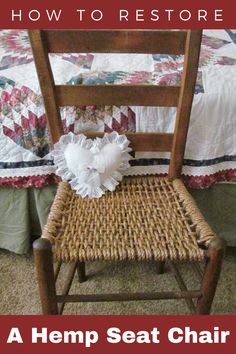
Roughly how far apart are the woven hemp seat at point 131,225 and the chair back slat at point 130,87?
106 millimetres

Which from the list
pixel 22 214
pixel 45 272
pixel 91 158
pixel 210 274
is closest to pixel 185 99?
pixel 91 158

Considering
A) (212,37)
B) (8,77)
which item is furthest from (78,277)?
(212,37)

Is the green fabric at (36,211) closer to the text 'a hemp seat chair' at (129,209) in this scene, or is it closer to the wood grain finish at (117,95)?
the text 'a hemp seat chair' at (129,209)

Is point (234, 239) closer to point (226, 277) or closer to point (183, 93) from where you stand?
point (226, 277)

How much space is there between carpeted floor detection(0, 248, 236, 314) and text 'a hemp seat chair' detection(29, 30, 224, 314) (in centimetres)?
28

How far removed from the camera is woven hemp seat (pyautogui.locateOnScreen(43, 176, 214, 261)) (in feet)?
2.30

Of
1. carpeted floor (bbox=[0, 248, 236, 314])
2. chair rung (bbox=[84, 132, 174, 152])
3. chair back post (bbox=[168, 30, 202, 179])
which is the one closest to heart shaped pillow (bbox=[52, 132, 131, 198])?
chair rung (bbox=[84, 132, 174, 152])

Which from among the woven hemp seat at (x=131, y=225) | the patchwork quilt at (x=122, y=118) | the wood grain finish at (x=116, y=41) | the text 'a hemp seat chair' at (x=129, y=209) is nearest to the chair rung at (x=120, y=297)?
the text 'a hemp seat chair' at (x=129, y=209)

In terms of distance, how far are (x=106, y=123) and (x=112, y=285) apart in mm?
559

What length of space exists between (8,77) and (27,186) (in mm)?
328

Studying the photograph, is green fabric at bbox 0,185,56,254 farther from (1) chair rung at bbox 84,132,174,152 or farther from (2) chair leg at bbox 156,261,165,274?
(2) chair leg at bbox 156,261,165,274

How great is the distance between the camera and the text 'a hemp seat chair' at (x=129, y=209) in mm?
699

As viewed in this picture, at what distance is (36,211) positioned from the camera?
112cm

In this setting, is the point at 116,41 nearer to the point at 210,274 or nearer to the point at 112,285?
the point at 210,274
